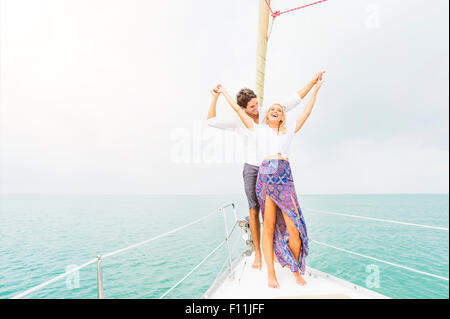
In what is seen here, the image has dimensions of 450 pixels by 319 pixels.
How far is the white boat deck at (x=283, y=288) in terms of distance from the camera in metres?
1.35

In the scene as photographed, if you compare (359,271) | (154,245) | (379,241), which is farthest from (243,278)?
(379,241)

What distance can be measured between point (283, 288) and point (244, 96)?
1550 mm

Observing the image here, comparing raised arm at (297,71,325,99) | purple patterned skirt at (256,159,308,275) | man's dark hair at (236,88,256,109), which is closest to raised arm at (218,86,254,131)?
man's dark hair at (236,88,256,109)

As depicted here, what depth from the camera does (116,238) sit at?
1889cm

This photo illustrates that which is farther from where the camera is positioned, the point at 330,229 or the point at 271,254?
the point at 330,229

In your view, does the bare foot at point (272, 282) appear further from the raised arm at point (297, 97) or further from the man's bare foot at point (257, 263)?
the raised arm at point (297, 97)

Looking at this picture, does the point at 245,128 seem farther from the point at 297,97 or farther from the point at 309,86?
the point at 309,86

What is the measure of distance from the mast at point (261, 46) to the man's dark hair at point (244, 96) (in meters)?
2.36

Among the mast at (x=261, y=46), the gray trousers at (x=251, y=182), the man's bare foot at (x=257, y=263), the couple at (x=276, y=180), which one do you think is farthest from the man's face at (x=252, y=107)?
the mast at (x=261, y=46)

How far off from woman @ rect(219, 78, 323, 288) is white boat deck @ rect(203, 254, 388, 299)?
0.09 m

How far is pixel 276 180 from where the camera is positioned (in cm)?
149

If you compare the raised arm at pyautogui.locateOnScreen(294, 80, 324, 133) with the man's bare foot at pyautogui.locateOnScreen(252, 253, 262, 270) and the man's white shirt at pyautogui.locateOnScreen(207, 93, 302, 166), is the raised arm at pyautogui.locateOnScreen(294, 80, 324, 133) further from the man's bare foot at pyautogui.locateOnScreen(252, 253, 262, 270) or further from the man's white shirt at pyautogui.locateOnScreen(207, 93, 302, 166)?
the man's bare foot at pyautogui.locateOnScreen(252, 253, 262, 270)
